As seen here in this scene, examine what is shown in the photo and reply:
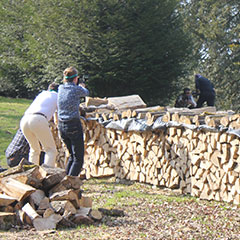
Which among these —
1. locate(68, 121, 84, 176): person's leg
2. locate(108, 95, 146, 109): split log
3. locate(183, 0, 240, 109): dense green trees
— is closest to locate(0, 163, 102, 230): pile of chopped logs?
locate(68, 121, 84, 176): person's leg

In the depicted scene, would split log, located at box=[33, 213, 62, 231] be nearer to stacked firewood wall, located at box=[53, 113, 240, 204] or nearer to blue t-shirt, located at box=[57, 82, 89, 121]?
blue t-shirt, located at box=[57, 82, 89, 121]

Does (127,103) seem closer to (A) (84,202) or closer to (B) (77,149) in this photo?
(B) (77,149)

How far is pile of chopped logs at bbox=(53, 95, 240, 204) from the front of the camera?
728cm

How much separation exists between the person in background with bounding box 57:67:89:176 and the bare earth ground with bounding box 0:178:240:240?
69 cm

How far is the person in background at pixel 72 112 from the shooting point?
24.9ft

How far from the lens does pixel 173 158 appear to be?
8266 millimetres

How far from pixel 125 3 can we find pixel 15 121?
5.57m

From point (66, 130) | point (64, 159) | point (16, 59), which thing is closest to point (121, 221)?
point (66, 130)

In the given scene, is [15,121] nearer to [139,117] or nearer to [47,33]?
[47,33]

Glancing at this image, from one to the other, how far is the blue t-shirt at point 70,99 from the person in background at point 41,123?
0.28 metres

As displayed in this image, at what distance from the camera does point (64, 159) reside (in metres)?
10.4

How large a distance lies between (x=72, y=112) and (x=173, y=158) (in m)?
1.79

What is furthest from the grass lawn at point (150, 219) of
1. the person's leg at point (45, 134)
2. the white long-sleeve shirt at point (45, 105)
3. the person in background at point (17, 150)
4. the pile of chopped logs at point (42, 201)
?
the white long-sleeve shirt at point (45, 105)

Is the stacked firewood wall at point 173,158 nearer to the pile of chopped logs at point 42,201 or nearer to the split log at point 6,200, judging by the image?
the pile of chopped logs at point 42,201
